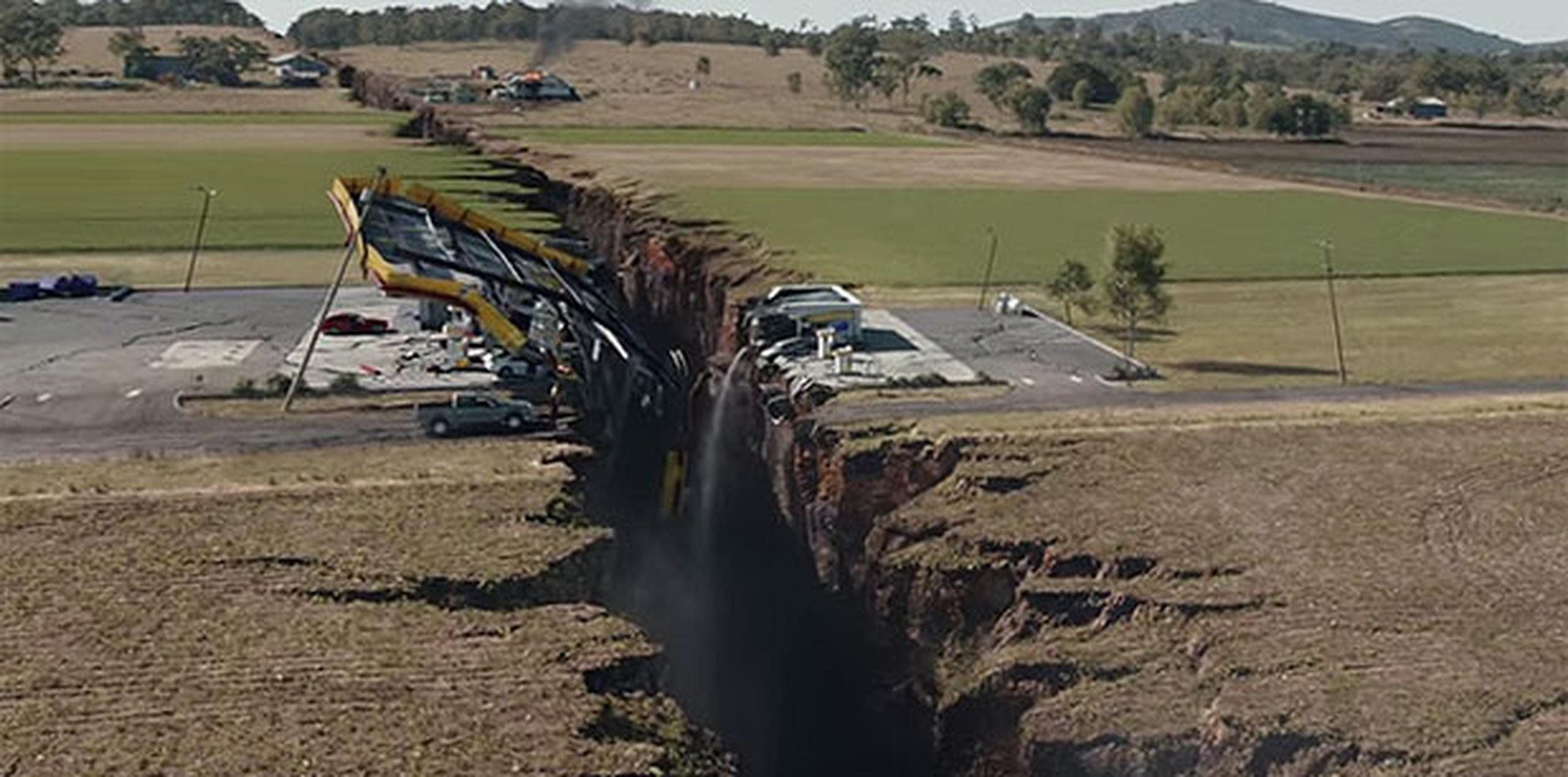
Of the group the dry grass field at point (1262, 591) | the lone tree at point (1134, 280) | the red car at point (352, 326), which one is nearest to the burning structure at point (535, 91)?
the red car at point (352, 326)

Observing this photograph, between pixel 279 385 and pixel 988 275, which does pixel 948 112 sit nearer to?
pixel 988 275

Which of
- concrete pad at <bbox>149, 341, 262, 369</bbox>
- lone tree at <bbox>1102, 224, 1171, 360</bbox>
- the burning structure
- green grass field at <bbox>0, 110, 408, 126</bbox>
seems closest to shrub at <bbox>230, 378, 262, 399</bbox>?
concrete pad at <bbox>149, 341, 262, 369</bbox>

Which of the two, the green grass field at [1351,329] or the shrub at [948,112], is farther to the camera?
the shrub at [948,112]

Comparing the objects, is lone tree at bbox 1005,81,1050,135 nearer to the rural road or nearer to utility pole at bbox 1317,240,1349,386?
utility pole at bbox 1317,240,1349,386

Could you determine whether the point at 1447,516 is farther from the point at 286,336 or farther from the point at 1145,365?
the point at 286,336

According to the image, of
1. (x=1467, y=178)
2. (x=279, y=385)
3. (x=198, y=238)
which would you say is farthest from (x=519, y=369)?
(x=1467, y=178)

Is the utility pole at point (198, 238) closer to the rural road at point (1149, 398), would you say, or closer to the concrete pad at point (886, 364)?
the concrete pad at point (886, 364)
